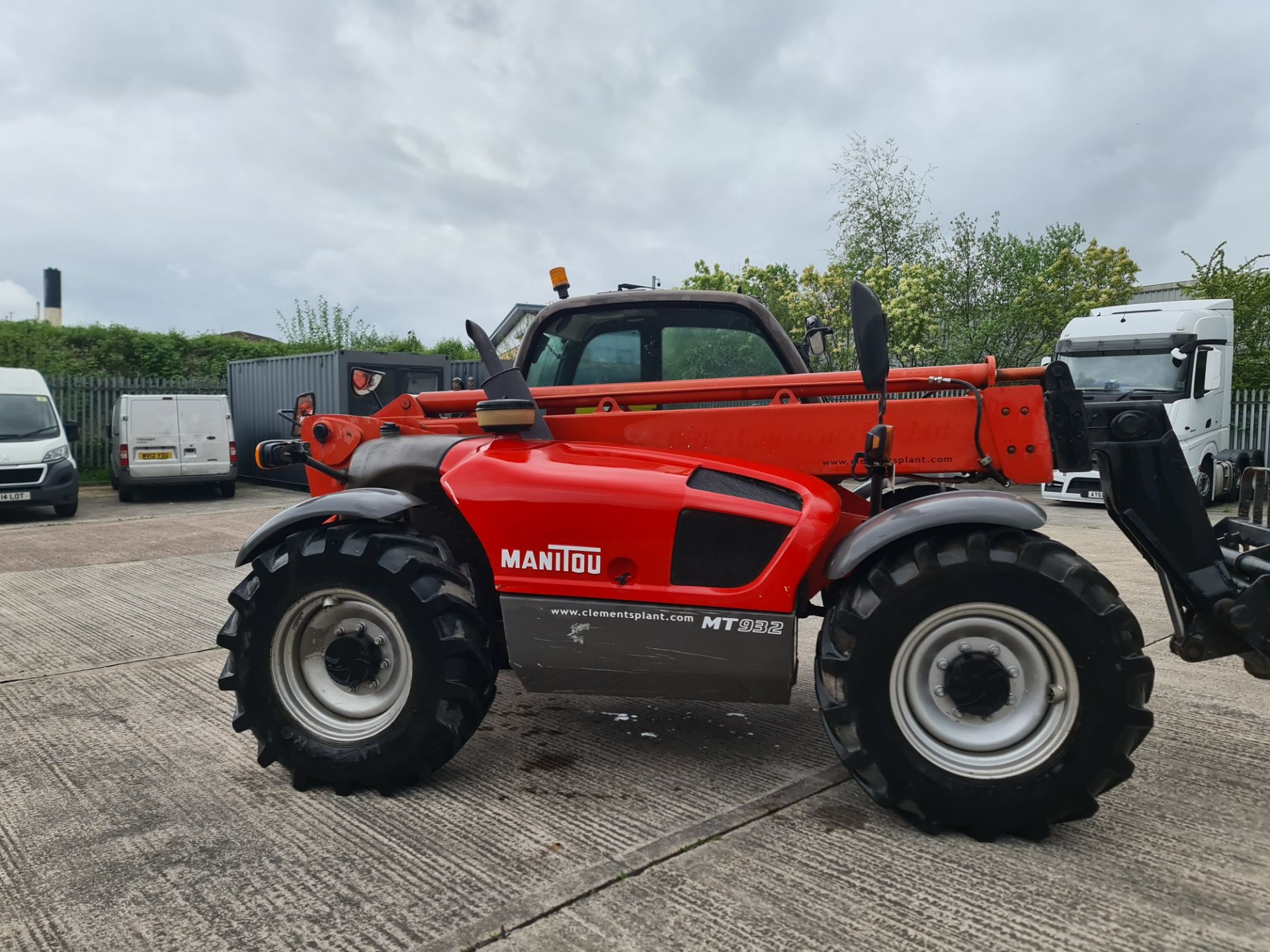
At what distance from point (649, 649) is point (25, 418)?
1335cm

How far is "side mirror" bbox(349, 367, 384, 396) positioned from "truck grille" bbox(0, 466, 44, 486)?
10724mm

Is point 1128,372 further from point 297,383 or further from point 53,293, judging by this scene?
point 53,293

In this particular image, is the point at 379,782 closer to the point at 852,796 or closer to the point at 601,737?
the point at 601,737

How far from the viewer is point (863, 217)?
22.2 meters

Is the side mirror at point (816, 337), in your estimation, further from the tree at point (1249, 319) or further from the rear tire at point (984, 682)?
the tree at point (1249, 319)

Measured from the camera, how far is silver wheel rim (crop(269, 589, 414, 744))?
336 cm

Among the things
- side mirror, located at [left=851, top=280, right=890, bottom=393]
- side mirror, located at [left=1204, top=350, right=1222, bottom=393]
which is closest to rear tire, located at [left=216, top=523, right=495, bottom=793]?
side mirror, located at [left=851, top=280, right=890, bottom=393]

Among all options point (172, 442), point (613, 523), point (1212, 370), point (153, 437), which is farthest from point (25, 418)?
point (1212, 370)

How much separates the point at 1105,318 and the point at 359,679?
13.7m

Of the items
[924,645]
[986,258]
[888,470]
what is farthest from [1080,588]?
[986,258]

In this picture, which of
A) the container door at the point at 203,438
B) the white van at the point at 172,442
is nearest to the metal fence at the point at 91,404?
the white van at the point at 172,442

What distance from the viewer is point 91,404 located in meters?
18.7

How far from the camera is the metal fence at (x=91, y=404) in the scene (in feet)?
60.0

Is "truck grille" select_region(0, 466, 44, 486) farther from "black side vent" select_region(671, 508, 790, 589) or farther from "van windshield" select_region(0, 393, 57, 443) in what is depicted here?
"black side vent" select_region(671, 508, 790, 589)
